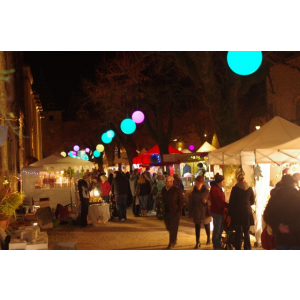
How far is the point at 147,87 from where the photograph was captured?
86.8 ft

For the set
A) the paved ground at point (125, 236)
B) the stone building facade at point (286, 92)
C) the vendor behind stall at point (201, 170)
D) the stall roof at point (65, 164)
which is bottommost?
the paved ground at point (125, 236)

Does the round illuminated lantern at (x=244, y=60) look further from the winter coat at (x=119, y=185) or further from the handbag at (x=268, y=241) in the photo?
the winter coat at (x=119, y=185)

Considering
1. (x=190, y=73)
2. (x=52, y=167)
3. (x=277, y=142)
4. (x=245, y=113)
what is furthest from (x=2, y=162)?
(x=245, y=113)

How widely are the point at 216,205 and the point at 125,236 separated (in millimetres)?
3930

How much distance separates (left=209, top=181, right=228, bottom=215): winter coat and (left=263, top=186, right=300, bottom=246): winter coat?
3139 millimetres

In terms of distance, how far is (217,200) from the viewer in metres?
10.5

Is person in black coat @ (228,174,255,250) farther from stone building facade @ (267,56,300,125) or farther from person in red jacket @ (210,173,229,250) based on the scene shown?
stone building facade @ (267,56,300,125)

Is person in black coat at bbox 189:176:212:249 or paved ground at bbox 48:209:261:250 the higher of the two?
person in black coat at bbox 189:176:212:249

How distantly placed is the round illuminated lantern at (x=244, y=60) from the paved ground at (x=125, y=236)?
4.48 metres

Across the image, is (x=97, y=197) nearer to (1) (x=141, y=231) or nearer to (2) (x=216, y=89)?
(1) (x=141, y=231)

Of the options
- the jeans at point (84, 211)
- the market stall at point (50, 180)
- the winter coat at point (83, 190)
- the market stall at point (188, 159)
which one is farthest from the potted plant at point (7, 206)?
the market stall at point (188, 159)

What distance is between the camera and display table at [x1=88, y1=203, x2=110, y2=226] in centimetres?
1630

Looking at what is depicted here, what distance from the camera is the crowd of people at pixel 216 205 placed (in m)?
7.02

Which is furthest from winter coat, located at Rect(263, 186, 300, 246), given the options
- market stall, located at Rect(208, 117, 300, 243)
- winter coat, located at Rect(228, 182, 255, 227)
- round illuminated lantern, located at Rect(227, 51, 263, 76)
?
market stall, located at Rect(208, 117, 300, 243)
